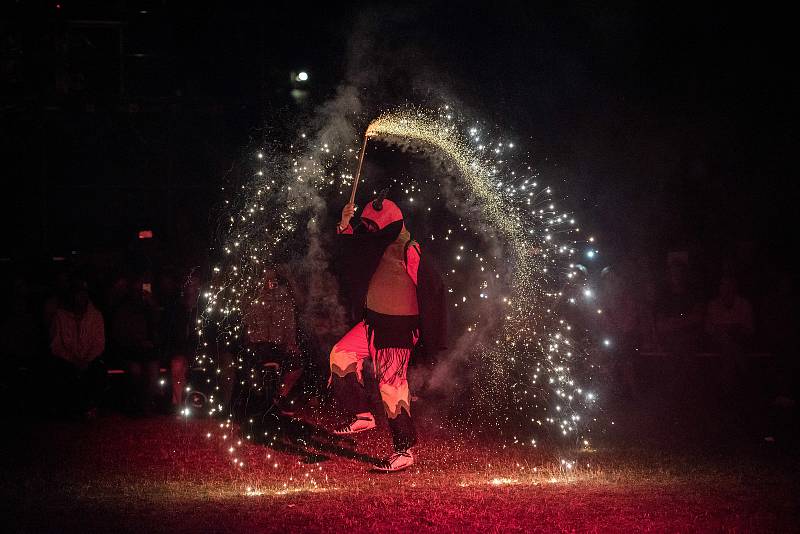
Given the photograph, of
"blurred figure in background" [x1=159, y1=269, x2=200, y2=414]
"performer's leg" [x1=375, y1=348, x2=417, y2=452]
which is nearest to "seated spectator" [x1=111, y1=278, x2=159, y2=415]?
"blurred figure in background" [x1=159, y1=269, x2=200, y2=414]

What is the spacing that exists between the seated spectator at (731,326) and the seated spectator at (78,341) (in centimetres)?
850

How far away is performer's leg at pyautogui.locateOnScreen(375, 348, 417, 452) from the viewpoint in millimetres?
7102

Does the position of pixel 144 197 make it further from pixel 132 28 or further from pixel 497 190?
pixel 497 190

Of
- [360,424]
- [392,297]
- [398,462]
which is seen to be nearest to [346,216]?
[392,297]

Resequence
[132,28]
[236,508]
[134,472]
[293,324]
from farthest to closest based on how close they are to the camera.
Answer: [132,28] → [293,324] → [134,472] → [236,508]

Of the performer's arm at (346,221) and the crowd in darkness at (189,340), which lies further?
the crowd in darkness at (189,340)

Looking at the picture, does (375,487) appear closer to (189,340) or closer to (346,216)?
(346,216)

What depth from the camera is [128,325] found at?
10828 mm

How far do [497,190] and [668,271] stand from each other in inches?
264

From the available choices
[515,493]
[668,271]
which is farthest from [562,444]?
[668,271]

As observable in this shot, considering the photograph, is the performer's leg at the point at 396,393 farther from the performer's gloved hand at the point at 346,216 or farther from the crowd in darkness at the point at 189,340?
the crowd in darkness at the point at 189,340

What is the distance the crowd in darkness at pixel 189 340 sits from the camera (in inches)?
417

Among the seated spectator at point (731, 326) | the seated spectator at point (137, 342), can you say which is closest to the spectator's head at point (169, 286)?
the seated spectator at point (137, 342)

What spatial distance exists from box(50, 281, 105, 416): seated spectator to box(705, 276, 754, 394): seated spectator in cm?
850
